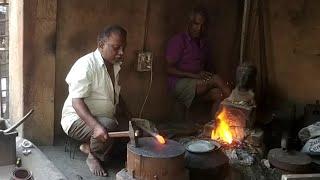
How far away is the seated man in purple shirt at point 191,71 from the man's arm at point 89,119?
203cm

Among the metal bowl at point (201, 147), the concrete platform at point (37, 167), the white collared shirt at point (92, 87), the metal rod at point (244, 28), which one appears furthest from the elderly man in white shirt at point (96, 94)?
the metal rod at point (244, 28)

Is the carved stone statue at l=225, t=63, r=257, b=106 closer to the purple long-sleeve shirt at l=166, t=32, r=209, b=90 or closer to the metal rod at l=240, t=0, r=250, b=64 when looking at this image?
the purple long-sleeve shirt at l=166, t=32, r=209, b=90

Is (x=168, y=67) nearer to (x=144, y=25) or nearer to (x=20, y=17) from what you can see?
(x=144, y=25)

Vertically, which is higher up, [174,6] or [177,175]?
[174,6]

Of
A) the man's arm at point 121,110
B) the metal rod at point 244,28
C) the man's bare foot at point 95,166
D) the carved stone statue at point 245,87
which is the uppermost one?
the metal rod at point 244,28

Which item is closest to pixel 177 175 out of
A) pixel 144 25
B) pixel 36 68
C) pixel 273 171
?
pixel 273 171

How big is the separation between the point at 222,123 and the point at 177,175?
1.88 m

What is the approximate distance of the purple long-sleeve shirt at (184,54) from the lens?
23.3 ft

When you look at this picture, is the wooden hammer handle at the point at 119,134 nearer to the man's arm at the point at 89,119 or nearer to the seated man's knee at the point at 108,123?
the man's arm at the point at 89,119

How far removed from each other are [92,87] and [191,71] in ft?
6.63

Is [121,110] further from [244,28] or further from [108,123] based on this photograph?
[244,28]

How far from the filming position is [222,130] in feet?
21.2

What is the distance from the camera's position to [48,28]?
6031 mm

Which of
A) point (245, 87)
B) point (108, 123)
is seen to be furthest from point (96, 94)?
point (245, 87)
